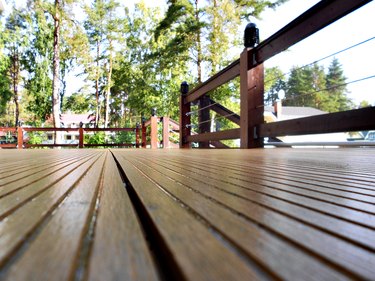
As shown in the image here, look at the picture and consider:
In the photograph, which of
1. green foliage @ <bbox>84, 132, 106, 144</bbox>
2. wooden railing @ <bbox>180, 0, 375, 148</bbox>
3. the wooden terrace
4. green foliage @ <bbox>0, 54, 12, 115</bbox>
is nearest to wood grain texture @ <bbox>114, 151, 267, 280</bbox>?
the wooden terrace

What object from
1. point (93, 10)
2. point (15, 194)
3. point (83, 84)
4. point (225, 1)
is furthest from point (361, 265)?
point (83, 84)

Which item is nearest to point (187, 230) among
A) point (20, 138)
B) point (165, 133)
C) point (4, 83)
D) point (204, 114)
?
point (204, 114)

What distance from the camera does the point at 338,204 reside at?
0.44m

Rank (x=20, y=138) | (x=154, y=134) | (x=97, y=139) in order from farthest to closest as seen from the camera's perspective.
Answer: (x=97, y=139), (x=20, y=138), (x=154, y=134)

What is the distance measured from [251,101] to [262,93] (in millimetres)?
110

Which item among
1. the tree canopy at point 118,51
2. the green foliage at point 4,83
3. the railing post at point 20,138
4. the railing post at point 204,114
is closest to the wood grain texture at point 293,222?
the railing post at point 204,114

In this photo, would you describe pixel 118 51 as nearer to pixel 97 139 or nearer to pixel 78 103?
pixel 78 103

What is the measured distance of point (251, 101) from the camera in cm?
266

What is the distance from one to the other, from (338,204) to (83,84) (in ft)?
57.5

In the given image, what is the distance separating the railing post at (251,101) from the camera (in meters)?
2.63

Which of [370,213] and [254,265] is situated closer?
[254,265]

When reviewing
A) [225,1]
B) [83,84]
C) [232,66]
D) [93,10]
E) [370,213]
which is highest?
[93,10]

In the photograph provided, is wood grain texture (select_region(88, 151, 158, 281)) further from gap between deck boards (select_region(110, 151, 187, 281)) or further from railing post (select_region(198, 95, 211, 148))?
railing post (select_region(198, 95, 211, 148))

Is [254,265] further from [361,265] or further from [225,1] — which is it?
[225,1]
